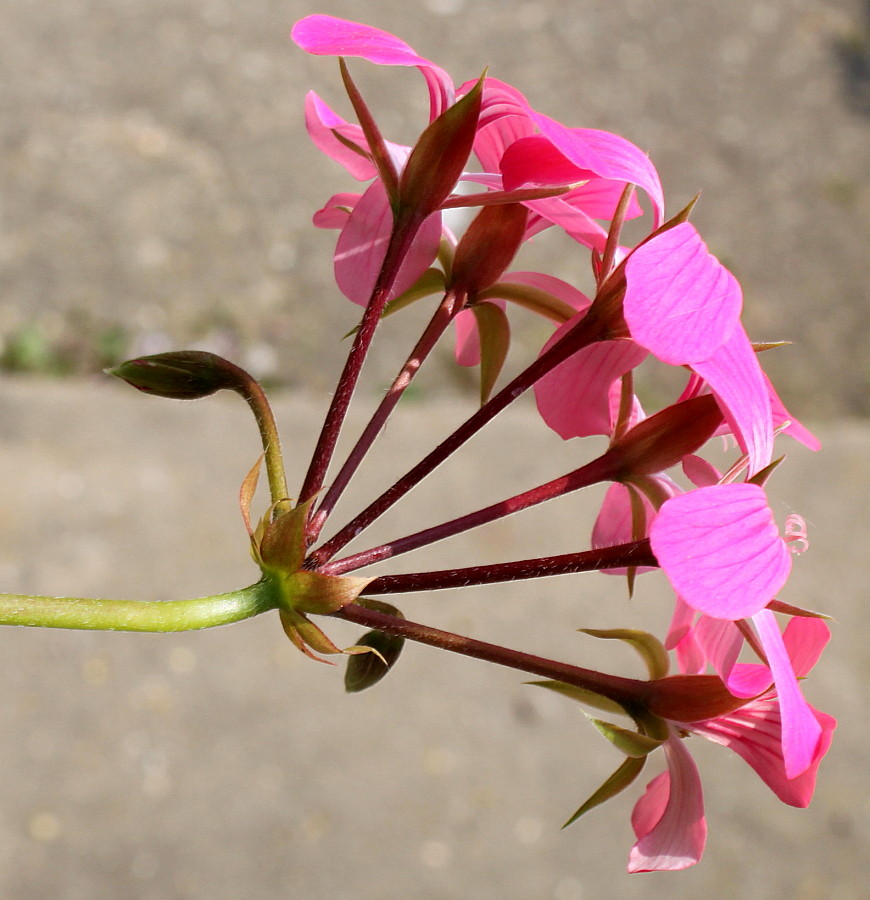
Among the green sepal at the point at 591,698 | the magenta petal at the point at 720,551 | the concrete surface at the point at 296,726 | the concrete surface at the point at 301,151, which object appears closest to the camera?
the magenta petal at the point at 720,551

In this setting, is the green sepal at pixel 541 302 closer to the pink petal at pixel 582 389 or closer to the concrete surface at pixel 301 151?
the pink petal at pixel 582 389

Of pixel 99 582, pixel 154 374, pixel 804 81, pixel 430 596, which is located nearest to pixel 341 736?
pixel 430 596

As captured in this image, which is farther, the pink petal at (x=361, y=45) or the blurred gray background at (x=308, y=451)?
the blurred gray background at (x=308, y=451)

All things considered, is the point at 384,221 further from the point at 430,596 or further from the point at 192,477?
the point at 192,477

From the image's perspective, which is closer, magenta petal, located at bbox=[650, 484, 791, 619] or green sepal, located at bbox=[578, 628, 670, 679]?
magenta petal, located at bbox=[650, 484, 791, 619]

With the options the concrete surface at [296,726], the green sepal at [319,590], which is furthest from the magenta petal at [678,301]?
the concrete surface at [296,726]

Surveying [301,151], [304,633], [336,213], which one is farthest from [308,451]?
[304,633]

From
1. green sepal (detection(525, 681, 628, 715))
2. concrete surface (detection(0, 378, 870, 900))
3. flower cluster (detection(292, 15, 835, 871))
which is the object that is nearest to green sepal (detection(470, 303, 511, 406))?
flower cluster (detection(292, 15, 835, 871))

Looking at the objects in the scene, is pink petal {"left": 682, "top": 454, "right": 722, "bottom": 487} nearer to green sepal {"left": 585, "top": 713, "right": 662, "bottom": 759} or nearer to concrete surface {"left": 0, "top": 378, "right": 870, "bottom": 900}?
green sepal {"left": 585, "top": 713, "right": 662, "bottom": 759}
